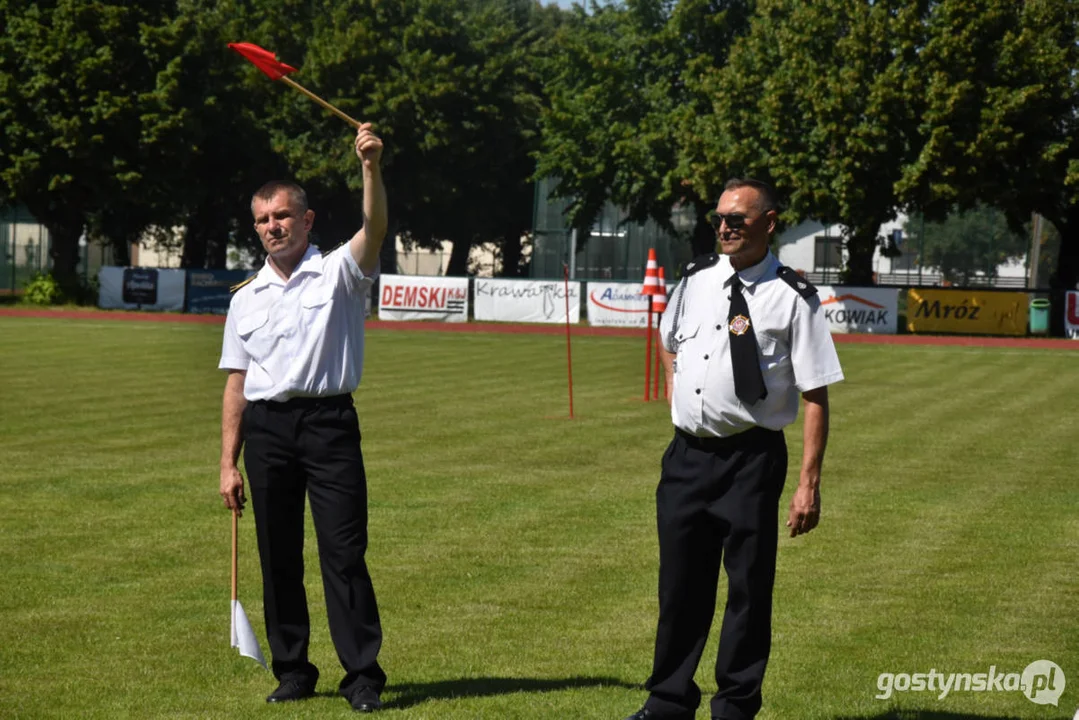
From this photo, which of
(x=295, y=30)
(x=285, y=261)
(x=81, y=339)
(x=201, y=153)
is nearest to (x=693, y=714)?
(x=285, y=261)

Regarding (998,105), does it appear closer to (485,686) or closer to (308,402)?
(485,686)

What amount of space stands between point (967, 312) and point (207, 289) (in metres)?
24.5

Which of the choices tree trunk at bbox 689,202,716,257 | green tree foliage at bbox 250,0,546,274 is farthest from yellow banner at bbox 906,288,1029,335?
green tree foliage at bbox 250,0,546,274

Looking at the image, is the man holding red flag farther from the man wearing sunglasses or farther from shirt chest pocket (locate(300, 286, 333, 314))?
the man wearing sunglasses

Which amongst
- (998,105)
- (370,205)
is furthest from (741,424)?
(998,105)

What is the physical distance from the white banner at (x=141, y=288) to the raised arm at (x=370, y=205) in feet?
154

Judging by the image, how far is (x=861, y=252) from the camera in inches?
2020

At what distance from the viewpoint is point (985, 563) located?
1015 centimetres

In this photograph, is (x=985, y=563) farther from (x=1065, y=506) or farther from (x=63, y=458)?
(x=63, y=458)

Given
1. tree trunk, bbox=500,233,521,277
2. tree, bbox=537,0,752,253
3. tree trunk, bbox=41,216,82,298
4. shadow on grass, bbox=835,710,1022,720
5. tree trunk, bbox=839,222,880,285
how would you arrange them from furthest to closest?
tree trunk, bbox=500,233,521,277, tree, bbox=537,0,752,253, tree trunk, bbox=41,216,82,298, tree trunk, bbox=839,222,880,285, shadow on grass, bbox=835,710,1022,720

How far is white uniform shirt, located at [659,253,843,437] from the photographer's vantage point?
223 inches

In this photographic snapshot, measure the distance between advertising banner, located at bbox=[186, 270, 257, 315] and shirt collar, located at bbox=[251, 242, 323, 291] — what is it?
46288 millimetres

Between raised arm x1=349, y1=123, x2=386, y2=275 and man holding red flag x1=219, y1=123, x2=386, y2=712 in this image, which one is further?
man holding red flag x1=219, y1=123, x2=386, y2=712

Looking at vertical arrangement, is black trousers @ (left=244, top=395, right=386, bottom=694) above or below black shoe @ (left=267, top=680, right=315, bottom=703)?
above
